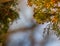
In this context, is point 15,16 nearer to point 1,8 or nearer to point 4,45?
point 1,8

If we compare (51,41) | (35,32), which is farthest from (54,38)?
(35,32)

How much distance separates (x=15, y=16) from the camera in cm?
153

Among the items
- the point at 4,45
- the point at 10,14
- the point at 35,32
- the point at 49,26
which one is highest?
the point at 10,14

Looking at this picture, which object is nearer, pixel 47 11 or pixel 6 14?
pixel 47 11

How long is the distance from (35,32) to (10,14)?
487 mm

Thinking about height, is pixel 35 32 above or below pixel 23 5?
below

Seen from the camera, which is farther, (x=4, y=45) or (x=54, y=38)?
(x=4, y=45)

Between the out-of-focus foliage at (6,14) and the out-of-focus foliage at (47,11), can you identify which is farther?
the out-of-focus foliage at (6,14)

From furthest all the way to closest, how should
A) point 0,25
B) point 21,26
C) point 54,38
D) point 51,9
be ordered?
point 21,26 → point 54,38 → point 0,25 → point 51,9

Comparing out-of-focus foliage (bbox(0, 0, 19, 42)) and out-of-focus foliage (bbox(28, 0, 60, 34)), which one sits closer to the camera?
out-of-focus foliage (bbox(28, 0, 60, 34))

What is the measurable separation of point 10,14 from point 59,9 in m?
0.46

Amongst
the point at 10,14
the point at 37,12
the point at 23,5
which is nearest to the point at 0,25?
the point at 10,14

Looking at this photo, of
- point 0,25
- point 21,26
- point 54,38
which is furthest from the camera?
point 21,26

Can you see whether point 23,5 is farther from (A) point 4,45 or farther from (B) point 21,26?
(A) point 4,45
